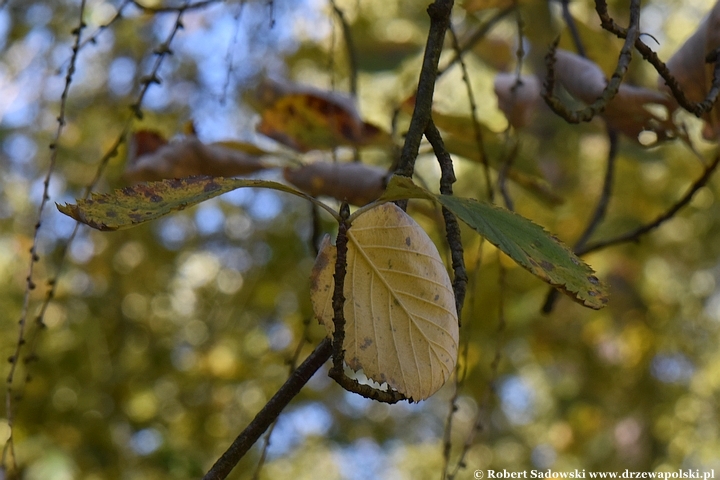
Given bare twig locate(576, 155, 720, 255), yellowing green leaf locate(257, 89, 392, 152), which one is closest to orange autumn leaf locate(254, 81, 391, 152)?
yellowing green leaf locate(257, 89, 392, 152)

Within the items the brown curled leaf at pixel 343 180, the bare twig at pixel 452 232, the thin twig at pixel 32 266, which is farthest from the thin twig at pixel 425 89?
the thin twig at pixel 32 266

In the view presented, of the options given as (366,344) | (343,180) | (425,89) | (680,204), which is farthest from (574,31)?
(366,344)

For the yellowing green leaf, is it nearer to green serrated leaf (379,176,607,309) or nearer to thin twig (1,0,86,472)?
thin twig (1,0,86,472)

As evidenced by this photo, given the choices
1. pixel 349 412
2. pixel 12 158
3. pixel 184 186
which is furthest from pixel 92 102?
pixel 184 186

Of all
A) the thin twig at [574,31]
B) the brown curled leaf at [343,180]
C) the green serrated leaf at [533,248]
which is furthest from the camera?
the thin twig at [574,31]

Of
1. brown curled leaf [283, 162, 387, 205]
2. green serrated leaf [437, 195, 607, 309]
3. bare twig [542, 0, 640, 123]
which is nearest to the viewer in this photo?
green serrated leaf [437, 195, 607, 309]

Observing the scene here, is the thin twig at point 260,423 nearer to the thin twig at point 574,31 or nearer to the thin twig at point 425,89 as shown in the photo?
the thin twig at point 425,89
